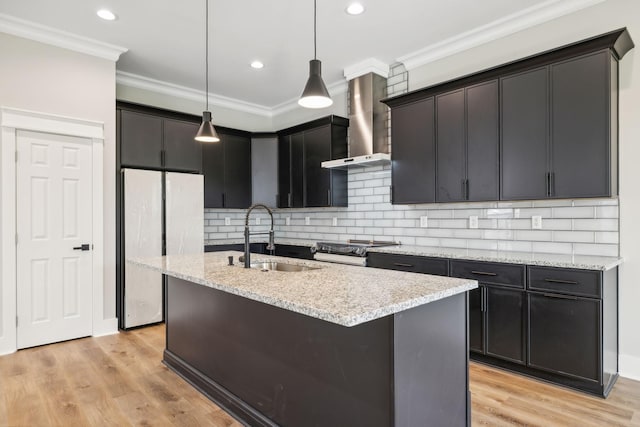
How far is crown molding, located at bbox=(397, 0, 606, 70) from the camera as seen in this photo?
121 inches

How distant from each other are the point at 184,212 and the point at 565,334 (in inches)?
153

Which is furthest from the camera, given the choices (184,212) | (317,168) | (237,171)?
(237,171)

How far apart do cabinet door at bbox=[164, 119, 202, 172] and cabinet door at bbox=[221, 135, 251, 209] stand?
0.47 metres

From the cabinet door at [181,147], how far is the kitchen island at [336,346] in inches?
89.2

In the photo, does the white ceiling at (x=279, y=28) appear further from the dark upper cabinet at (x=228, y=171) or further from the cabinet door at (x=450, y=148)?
the dark upper cabinet at (x=228, y=171)

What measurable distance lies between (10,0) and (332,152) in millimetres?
3251

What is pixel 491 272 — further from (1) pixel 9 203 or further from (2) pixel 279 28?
(1) pixel 9 203

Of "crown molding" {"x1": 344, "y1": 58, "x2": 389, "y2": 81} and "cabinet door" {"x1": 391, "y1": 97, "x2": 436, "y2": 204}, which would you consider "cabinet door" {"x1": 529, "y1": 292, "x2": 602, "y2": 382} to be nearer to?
"cabinet door" {"x1": 391, "y1": 97, "x2": 436, "y2": 204}

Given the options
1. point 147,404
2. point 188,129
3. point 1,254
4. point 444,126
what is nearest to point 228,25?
point 188,129

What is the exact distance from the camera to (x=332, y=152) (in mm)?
4691

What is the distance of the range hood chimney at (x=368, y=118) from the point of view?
432cm

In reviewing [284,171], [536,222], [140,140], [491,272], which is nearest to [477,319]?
[491,272]

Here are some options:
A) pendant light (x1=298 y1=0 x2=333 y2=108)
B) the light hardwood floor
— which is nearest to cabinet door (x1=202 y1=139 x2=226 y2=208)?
the light hardwood floor

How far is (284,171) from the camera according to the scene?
17.7 feet
